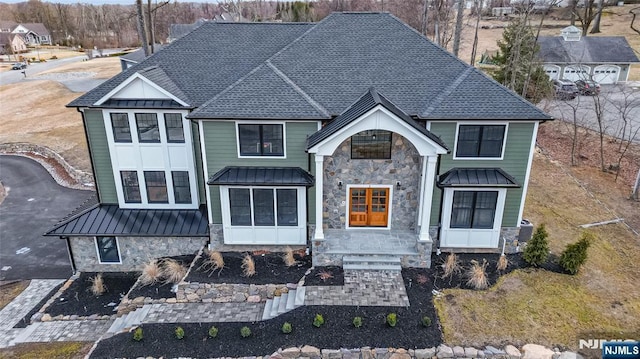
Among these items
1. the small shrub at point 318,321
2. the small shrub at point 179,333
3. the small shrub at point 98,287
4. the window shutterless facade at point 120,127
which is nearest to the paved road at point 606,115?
the small shrub at point 318,321

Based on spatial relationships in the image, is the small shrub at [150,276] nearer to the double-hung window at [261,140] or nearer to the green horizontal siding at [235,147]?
the green horizontal siding at [235,147]

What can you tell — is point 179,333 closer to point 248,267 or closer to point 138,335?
point 138,335

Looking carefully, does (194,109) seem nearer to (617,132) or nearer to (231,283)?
(231,283)

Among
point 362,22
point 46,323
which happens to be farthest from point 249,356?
point 362,22

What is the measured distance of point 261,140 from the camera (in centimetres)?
1442

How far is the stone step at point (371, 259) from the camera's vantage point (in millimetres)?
14188

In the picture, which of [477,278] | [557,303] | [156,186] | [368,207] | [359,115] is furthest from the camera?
[156,186]

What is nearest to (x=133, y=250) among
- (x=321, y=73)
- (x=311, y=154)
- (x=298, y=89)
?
(x=311, y=154)

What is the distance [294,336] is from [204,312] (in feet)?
10.7

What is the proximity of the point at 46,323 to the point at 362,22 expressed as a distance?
16.7 m

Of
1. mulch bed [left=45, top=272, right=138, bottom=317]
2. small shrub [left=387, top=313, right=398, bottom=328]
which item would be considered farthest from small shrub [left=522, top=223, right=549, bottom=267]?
mulch bed [left=45, top=272, right=138, bottom=317]

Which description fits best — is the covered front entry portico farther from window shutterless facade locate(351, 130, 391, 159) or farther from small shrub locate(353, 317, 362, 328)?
small shrub locate(353, 317, 362, 328)

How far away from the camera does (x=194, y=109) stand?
14.9m

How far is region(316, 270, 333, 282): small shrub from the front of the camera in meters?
13.6
